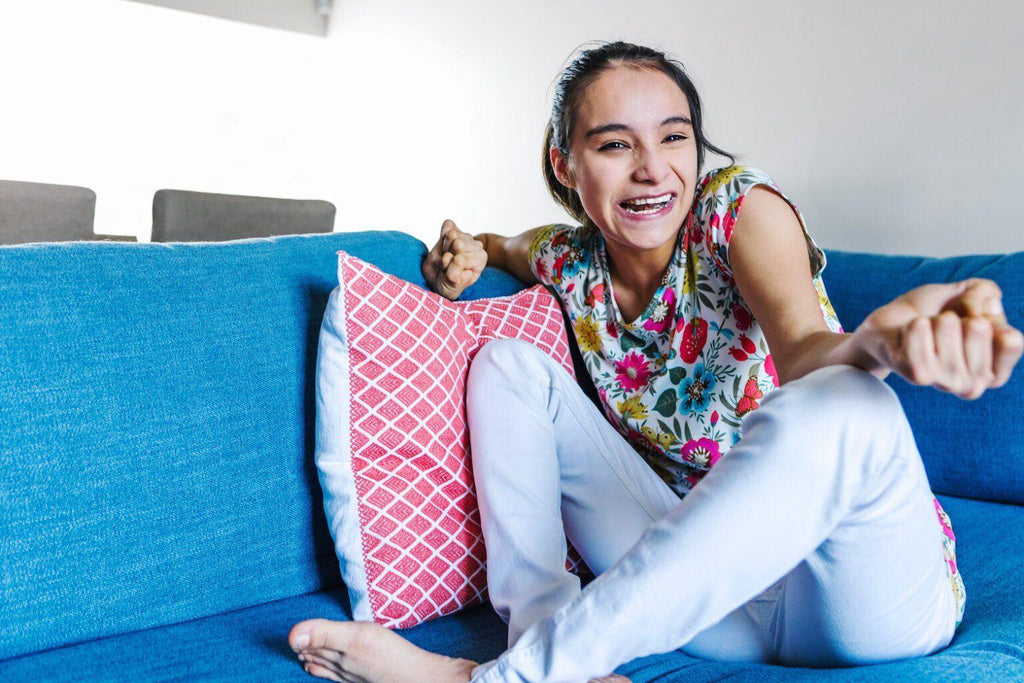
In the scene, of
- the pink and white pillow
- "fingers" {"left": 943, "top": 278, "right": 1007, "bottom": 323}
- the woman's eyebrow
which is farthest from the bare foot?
the woman's eyebrow

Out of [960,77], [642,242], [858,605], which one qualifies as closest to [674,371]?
[642,242]

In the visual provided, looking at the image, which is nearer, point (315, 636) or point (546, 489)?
point (315, 636)

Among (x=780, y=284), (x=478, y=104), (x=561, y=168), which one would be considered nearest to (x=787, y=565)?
(x=780, y=284)

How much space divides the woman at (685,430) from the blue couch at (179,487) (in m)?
0.08

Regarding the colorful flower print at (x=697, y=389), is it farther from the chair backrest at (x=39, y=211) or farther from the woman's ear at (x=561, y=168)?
the chair backrest at (x=39, y=211)

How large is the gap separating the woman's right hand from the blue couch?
17 cm

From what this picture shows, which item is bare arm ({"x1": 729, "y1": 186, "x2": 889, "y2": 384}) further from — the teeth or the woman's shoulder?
the teeth

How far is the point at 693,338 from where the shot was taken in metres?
1.22

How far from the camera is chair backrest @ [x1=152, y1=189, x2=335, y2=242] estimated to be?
2.35 meters

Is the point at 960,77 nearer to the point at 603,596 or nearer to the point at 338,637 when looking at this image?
the point at 603,596

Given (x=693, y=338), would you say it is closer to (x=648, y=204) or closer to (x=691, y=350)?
(x=691, y=350)

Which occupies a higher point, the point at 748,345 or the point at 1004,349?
the point at 1004,349

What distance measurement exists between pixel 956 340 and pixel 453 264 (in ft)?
→ 2.67

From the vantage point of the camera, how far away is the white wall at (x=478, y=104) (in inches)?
74.5
